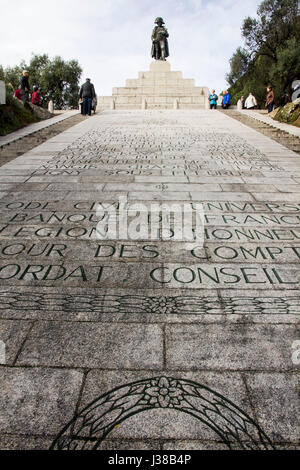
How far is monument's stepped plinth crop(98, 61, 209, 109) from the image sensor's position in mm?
32156

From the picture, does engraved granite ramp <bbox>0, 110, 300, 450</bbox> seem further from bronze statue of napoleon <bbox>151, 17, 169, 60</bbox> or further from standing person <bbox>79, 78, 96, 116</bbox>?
bronze statue of napoleon <bbox>151, 17, 169, 60</bbox>

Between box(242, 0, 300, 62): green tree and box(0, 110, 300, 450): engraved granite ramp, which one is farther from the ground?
box(242, 0, 300, 62): green tree

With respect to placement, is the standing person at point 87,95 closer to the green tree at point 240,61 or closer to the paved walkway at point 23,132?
the paved walkway at point 23,132

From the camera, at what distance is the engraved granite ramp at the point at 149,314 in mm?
2447

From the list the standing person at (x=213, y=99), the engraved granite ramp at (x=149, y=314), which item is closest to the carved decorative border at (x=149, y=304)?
the engraved granite ramp at (x=149, y=314)

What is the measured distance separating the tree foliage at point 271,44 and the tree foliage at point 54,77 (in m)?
20.3

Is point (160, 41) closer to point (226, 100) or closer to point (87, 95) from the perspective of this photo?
point (226, 100)

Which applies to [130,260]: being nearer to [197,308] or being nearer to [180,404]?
[197,308]

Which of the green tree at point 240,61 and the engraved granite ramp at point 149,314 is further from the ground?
the green tree at point 240,61

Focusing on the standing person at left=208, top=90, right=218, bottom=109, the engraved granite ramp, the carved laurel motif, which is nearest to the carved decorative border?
the engraved granite ramp

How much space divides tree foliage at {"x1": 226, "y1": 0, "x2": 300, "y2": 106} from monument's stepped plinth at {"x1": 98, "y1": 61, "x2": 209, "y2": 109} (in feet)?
20.6

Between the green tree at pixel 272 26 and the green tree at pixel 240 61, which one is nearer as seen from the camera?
the green tree at pixel 272 26

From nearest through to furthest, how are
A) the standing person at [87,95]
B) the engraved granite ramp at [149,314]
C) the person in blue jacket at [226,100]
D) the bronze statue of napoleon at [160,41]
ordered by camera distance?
the engraved granite ramp at [149,314] < the standing person at [87,95] < the person in blue jacket at [226,100] < the bronze statue of napoleon at [160,41]

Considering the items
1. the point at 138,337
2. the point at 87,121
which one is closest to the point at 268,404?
the point at 138,337
